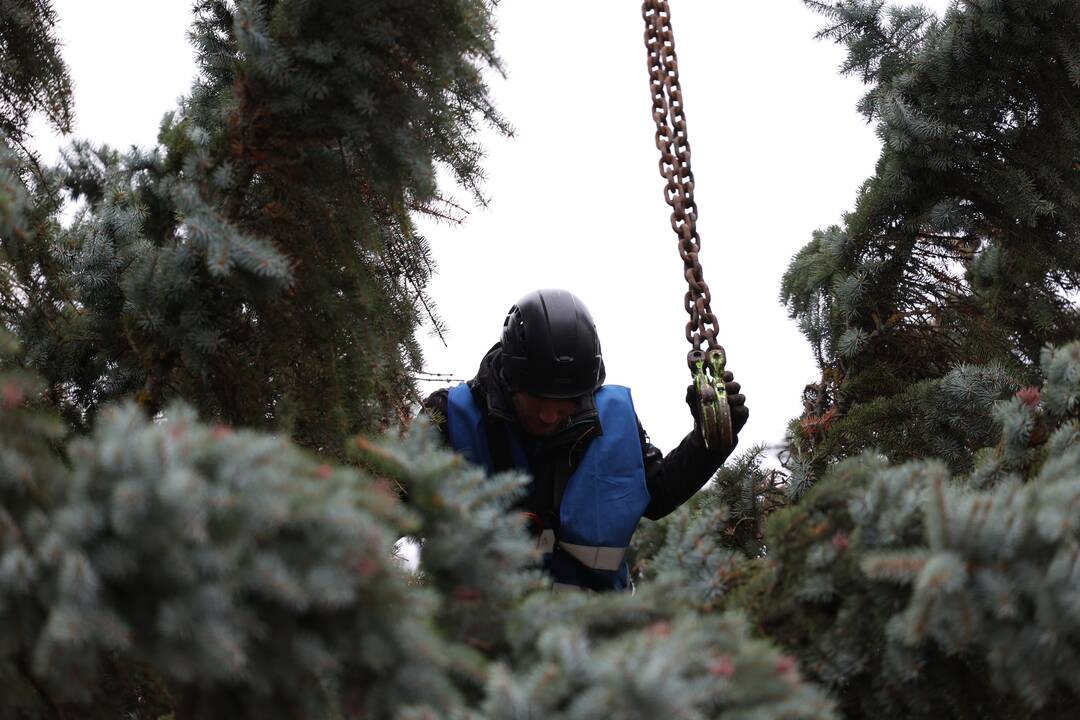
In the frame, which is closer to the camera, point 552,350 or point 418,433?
point 418,433

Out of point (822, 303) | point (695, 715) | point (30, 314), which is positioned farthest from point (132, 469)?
point (822, 303)

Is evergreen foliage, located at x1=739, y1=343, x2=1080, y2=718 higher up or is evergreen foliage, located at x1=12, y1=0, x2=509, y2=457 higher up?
evergreen foliage, located at x1=12, y1=0, x2=509, y2=457

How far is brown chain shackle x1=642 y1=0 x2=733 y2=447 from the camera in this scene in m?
3.22

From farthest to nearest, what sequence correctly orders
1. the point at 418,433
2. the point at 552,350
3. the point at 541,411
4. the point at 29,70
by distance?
the point at 541,411 → the point at 552,350 → the point at 29,70 → the point at 418,433

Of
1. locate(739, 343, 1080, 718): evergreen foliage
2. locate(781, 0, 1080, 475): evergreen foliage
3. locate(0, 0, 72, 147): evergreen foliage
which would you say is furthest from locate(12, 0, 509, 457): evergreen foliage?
locate(781, 0, 1080, 475): evergreen foliage

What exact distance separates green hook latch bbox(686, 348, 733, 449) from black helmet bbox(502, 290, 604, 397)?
0.73 meters

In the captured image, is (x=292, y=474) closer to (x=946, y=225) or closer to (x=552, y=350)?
(x=552, y=350)

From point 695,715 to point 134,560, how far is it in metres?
0.85

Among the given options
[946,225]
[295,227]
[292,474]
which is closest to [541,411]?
[295,227]

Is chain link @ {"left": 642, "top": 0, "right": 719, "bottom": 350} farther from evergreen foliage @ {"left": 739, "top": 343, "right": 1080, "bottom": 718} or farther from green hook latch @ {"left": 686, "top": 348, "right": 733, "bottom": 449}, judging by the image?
evergreen foliage @ {"left": 739, "top": 343, "right": 1080, "bottom": 718}

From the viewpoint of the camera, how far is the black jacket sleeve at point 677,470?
4.09 metres

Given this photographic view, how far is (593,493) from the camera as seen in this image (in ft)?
13.4

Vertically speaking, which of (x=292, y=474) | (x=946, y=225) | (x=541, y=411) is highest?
(x=946, y=225)

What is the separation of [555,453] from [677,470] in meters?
0.52
